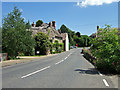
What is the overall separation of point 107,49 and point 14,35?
16101 mm

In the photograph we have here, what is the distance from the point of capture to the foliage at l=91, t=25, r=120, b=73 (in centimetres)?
1134

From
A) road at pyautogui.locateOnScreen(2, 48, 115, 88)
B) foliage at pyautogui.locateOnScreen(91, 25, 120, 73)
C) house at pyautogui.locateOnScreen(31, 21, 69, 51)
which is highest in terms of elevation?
house at pyautogui.locateOnScreen(31, 21, 69, 51)

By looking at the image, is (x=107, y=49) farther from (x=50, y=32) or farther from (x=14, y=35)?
(x=50, y=32)

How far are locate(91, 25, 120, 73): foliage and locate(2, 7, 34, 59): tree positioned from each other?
1432cm

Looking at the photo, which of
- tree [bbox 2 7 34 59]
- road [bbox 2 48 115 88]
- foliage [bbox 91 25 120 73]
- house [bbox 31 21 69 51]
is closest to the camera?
road [bbox 2 48 115 88]

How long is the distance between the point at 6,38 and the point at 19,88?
18.6 metres

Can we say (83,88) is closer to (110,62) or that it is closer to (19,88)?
(19,88)

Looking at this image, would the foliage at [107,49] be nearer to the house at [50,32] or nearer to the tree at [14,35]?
the tree at [14,35]

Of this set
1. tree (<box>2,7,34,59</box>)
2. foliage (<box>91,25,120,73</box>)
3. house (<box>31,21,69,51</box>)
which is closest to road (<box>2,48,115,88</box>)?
foliage (<box>91,25,120,73</box>)

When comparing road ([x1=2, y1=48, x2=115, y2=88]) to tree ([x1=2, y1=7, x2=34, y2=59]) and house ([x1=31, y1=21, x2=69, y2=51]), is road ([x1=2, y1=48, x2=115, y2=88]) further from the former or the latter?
house ([x1=31, y1=21, x2=69, y2=51])

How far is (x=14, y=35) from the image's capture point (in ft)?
77.8

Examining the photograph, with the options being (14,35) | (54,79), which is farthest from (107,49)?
(14,35)

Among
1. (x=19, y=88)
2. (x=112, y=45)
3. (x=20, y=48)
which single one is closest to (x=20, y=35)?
(x=20, y=48)

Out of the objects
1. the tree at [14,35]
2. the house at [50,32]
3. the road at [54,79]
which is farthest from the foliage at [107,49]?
the house at [50,32]
